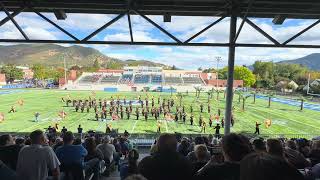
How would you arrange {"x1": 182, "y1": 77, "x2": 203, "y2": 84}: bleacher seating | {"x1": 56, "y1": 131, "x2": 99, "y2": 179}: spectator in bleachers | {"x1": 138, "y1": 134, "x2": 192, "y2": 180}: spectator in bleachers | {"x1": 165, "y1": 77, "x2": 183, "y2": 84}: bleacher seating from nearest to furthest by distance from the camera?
{"x1": 138, "y1": 134, "x2": 192, "y2": 180}: spectator in bleachers, {"x1": 56, "y1": 131, "x2": 99, "y2": 179}: spectator in bleachers, {"x1": 182, "y1": 77, "x2": 203, "y2": 84}: bleacher seating, {"x1": 165, "y1": 77, "x2": 183, "y2": 84}: bleacher seating

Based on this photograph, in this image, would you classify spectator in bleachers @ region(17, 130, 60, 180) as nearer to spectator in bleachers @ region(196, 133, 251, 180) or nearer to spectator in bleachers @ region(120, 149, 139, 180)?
spectator in bleachers @ region(120, 149, 139, 180)

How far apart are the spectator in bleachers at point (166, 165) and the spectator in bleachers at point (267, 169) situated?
1428 millimetres

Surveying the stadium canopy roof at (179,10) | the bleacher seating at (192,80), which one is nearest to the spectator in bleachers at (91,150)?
the stadium canopy roof at (179,10)

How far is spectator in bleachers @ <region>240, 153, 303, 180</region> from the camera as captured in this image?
1.39 meters

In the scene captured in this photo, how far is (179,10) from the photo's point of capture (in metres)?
6.99

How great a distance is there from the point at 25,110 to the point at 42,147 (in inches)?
1560

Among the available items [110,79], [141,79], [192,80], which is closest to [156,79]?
[141,79]

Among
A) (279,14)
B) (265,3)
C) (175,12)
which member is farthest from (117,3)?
(279,14)

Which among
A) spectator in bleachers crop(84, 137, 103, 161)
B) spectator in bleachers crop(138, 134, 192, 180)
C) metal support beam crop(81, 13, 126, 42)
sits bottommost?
spectator in bleachers crop(84, 137, 103, 161)

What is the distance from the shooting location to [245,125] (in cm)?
3303

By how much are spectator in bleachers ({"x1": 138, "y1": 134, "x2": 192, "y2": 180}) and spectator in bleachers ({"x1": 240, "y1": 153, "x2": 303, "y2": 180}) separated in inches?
56.2

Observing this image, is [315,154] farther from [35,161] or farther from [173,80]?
[173,80]

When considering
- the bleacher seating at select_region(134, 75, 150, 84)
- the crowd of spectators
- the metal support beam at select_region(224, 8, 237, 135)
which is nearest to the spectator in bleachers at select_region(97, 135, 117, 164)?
the crowd of spectators

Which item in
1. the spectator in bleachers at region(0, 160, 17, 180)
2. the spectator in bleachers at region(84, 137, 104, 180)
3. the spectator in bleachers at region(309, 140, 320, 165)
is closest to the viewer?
the spectator in bleachers at region(0, 160, 17, 180)
